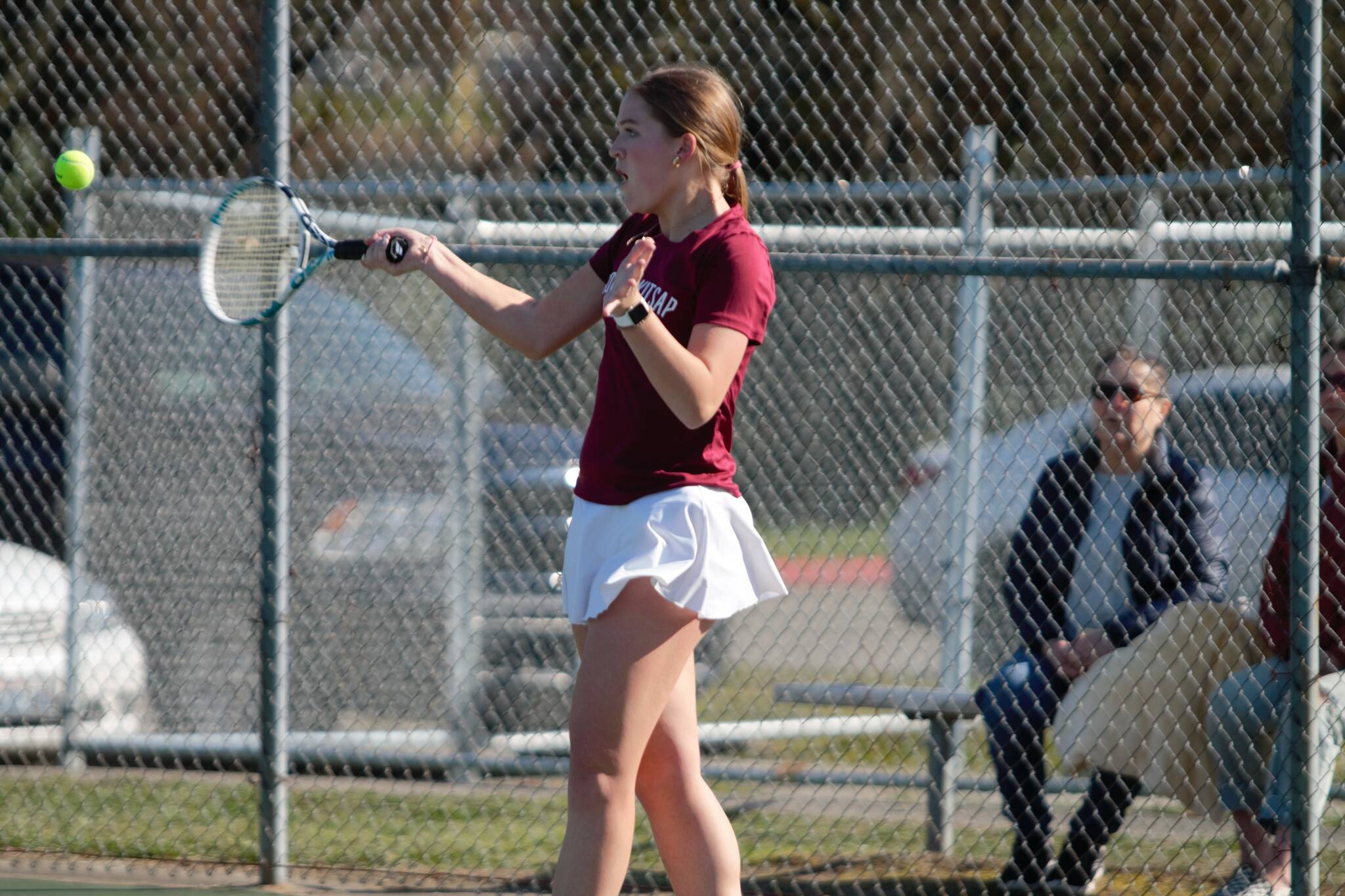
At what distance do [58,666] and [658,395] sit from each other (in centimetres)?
367

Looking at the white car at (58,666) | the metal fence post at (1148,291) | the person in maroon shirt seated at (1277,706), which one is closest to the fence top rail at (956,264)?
the person in maroon shirt seated at (1277,706)

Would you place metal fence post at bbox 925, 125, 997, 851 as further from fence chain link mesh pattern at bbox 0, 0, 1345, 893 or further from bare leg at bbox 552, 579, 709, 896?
bare leg at bbox 552, 579, 709, 896

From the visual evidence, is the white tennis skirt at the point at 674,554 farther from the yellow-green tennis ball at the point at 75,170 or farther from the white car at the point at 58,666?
the white car at the point at 58,666

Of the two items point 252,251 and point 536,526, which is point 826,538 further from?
point 252,251

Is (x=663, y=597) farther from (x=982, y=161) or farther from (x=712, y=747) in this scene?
(x=712, y=747)

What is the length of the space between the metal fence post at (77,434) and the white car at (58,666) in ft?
0.12

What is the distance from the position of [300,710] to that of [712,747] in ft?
4.91

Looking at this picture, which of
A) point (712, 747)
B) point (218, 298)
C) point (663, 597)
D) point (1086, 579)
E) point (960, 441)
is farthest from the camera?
point (712, 747)

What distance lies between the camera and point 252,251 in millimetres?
3820

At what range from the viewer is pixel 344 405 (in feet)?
17.7

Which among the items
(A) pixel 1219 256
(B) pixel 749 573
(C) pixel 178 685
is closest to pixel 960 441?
(A) pixel 1219 256

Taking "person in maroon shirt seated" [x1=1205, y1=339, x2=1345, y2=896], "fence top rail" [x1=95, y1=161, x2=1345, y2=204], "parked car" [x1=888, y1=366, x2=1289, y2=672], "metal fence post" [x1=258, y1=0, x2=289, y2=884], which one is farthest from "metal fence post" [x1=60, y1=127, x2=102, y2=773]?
"person in maroon shirt seated" [x1=1205, y1=339, x2=1345, y2=896]

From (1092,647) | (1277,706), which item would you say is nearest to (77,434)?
(1092,647)

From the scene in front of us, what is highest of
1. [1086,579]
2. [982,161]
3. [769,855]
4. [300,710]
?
[982,161]
